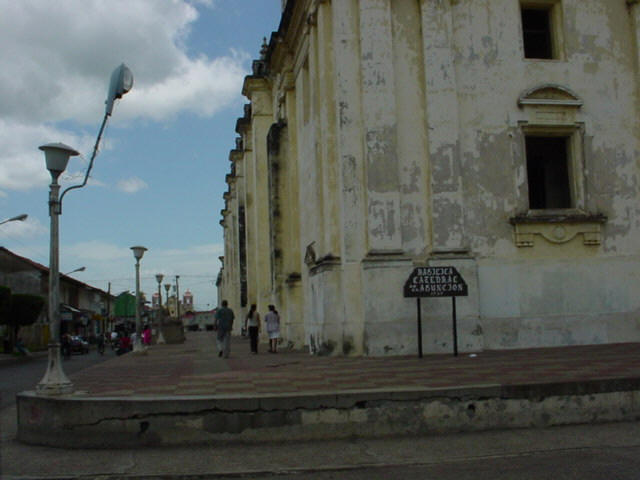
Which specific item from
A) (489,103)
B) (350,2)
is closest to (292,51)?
(350,2)

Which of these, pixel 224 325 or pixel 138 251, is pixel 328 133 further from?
pixel 138 251

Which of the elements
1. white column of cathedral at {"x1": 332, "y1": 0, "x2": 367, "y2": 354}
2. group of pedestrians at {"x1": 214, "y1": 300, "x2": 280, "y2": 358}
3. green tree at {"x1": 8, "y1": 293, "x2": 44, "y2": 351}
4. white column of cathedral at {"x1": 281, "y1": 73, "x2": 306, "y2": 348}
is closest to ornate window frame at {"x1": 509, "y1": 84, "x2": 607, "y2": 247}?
white column of cathedral at {"x1": 332, "y1": 0, "x2": 367, "y2": 354}

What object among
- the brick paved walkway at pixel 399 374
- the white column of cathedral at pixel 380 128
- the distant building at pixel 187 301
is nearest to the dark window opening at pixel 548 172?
the white column of cathedral at pixel 380 128

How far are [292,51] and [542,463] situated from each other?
63.0ft

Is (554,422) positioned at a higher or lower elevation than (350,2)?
lower

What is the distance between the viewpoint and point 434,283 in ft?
46.2

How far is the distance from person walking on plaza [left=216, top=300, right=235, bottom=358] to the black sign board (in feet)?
22.1

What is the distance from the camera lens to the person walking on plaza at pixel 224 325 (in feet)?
62.4

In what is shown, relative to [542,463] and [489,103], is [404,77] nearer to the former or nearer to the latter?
[489,103]

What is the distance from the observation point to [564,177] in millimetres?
17766

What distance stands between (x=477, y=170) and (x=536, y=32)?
4.62 m

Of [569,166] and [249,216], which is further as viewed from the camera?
[249,216]

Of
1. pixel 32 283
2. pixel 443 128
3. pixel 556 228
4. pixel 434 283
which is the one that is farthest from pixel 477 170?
pixel 32 283

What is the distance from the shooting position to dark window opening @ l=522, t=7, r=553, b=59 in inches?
703
